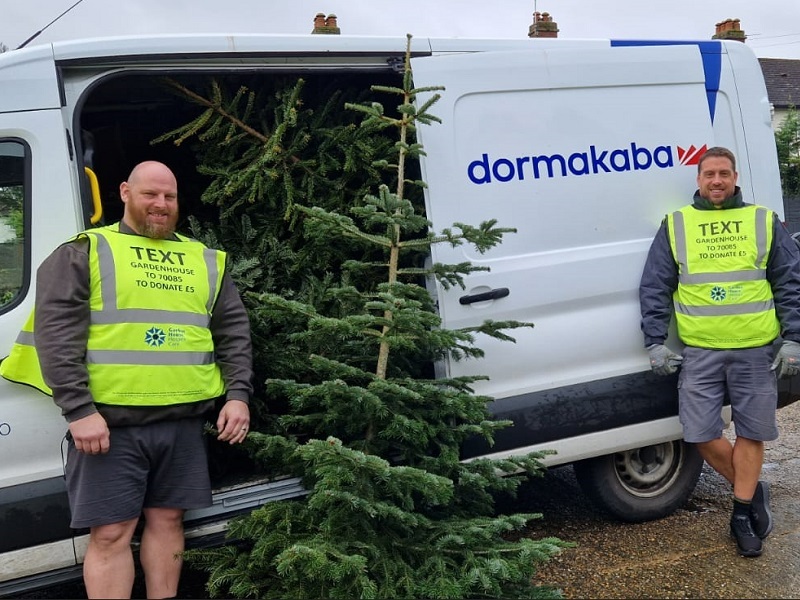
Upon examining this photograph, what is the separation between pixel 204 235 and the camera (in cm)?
320

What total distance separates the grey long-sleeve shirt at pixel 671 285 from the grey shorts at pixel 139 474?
205cm

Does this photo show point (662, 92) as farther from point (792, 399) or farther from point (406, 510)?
point (406, 510)

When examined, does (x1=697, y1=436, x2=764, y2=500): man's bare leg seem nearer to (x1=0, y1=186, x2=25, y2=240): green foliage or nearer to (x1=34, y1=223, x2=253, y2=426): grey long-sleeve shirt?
(x1=34, y1=223, x2=253, y2=426): grey long-sleeve shirt

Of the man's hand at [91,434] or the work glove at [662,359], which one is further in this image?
the work glove at [662,359]

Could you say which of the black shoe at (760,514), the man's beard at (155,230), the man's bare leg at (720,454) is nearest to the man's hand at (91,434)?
the man's beard at (155,230)

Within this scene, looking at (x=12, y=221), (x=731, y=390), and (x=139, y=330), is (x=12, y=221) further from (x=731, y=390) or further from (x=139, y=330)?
(x=731, y=390)

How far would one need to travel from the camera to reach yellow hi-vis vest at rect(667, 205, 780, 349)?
132 inches

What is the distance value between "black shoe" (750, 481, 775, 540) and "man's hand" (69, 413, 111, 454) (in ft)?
9.48

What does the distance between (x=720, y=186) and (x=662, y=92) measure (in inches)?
21.1

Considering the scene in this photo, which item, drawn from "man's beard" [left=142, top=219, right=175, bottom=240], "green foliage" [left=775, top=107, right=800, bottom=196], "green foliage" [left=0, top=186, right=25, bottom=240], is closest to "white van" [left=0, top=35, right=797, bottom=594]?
"green foliage" [left=0, top=186, right=25, bottom=240]

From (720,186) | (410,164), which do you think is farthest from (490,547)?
(720,186)

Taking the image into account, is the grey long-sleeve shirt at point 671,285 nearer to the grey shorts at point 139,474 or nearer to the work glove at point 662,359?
the work glove at point 662,359

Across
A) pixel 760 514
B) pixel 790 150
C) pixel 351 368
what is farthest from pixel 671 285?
pixel 790 150

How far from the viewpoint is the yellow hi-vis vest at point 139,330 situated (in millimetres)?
2553
